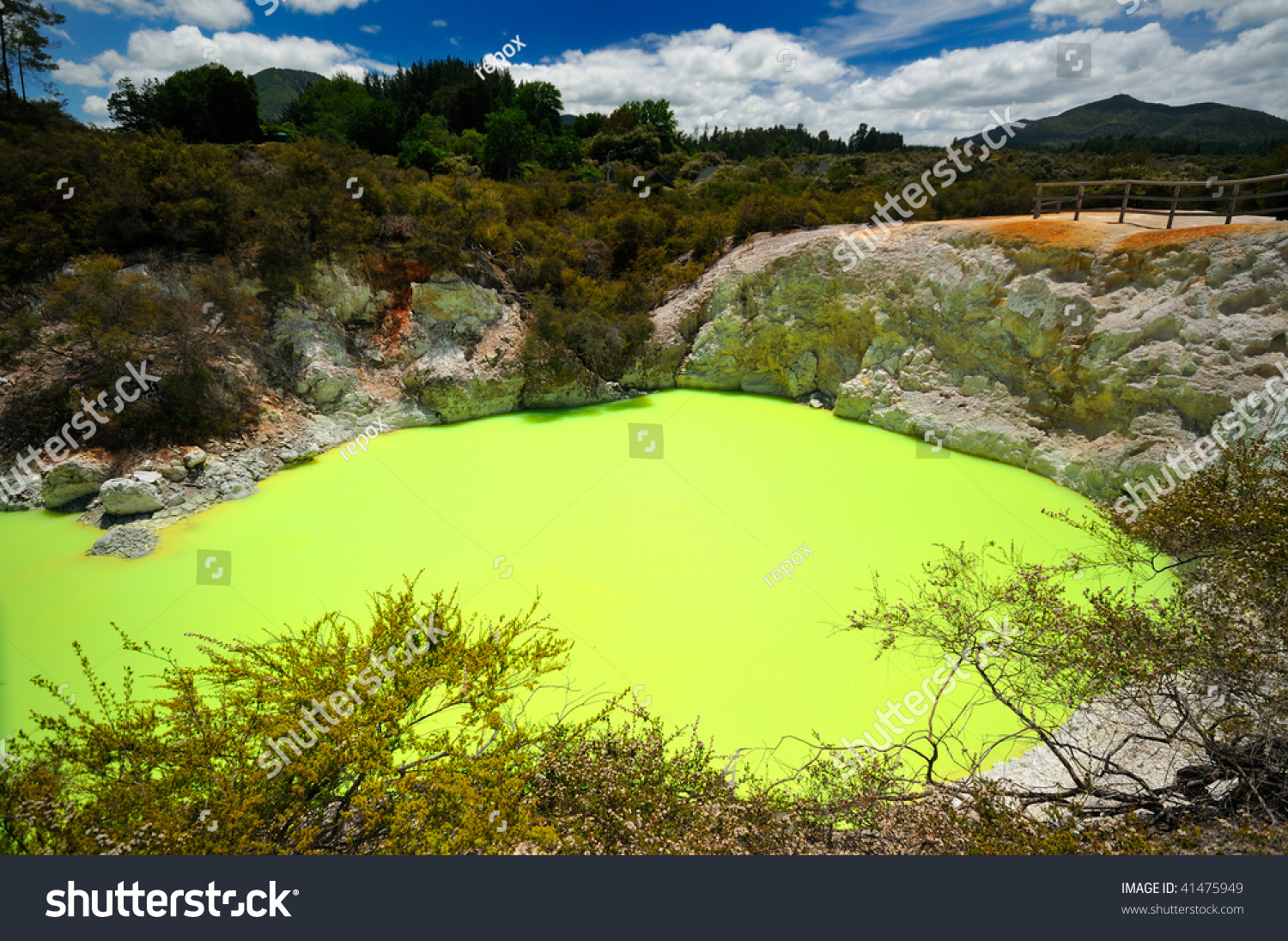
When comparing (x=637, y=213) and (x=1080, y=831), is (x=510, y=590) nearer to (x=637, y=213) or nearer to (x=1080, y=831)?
(x=1080, y=831)

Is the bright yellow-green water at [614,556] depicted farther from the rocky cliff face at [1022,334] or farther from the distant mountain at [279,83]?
the distant mountain at [279,83]

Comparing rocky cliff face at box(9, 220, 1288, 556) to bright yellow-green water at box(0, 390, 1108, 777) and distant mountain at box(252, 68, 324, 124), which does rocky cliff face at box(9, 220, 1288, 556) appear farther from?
distant mountain at box(252, 68, 324, 124)

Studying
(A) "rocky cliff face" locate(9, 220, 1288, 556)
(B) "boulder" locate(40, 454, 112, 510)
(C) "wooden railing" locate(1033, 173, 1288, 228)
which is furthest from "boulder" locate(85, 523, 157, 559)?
(C) "wooden railing" locate(1033, 173, 1288, 228)

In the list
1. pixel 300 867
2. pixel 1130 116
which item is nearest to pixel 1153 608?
pixel 300 867

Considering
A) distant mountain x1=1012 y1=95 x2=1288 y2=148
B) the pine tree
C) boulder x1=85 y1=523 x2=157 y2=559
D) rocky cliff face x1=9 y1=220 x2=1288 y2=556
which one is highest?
distant mountain x1=1012 y1=95 x2=1288 y2=148

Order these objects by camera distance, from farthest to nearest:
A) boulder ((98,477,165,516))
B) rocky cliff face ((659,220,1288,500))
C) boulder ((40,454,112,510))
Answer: boulder ((40,454,112,510)), rocky cliff face ((659,220,1288,500)), boulder ((98,477,165,516))
